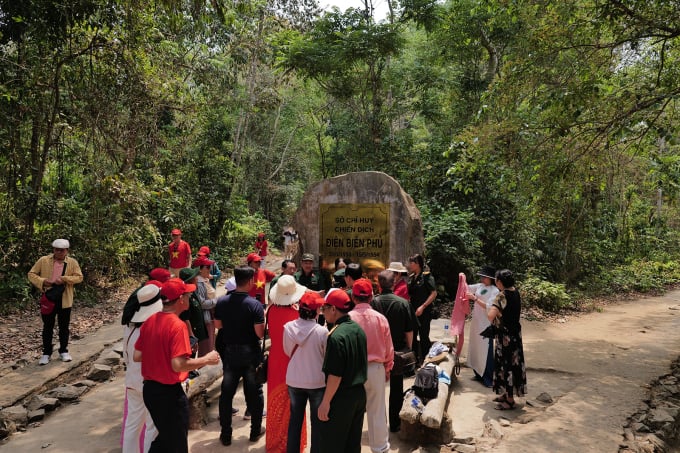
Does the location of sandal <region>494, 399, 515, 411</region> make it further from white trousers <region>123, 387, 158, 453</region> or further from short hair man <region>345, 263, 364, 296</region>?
white trousers <region>123, 387, 158, 453</region>

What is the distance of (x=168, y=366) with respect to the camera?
326 centimetres

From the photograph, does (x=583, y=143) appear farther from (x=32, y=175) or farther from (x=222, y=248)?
(x=222, y=248)

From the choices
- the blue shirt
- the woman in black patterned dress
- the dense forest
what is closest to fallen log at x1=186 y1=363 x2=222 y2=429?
the blue shirt

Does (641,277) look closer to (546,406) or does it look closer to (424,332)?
(546,406)

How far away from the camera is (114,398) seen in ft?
19.2

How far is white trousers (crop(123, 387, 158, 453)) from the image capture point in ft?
12.0

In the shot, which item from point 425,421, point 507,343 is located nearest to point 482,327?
point 507,343

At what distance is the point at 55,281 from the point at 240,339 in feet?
12.3

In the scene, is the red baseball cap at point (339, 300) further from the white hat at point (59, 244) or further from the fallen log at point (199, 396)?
the white hat at point (59, 244)

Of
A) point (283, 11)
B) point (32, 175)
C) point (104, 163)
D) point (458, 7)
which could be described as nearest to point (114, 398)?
point (32, 175)

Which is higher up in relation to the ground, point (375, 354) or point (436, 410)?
point (375, 354)

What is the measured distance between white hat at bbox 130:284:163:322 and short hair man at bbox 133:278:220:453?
1.34ft

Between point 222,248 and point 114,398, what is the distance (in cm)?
1057

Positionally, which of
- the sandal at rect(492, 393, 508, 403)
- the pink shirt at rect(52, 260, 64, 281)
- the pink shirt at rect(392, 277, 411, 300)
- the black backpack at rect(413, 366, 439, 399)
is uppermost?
the pink shirt at rect(52, 260, 64, 281)
